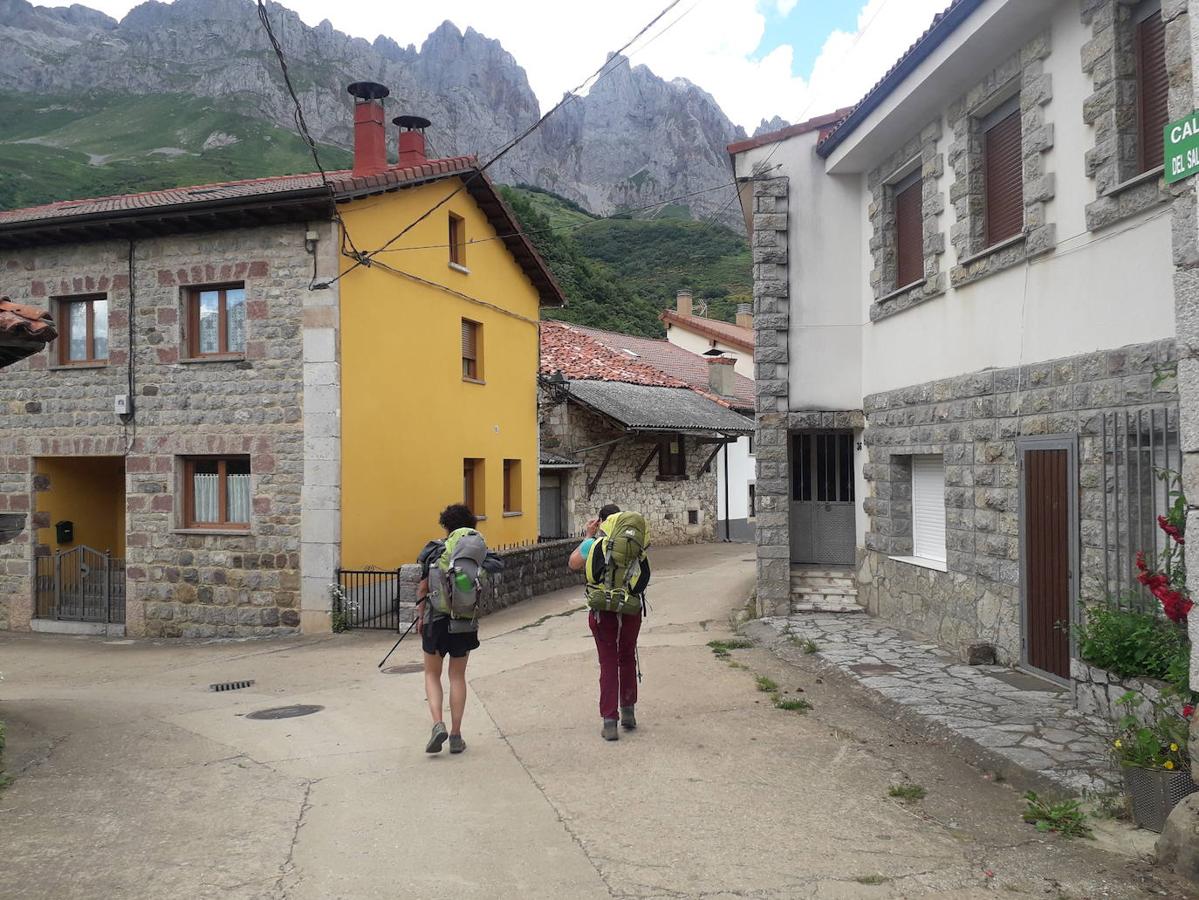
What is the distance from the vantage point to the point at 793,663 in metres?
8.59

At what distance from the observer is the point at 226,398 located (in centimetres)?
1287

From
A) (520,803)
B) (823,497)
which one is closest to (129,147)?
(823,497)

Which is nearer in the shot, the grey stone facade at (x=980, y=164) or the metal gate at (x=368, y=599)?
the grey stone facade at (x=980, y=164)

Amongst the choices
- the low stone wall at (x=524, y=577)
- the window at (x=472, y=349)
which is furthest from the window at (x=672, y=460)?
the window at (x=472, y=349)

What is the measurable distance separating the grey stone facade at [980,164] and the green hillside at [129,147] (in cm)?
6035

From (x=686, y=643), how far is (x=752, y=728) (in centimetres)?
349

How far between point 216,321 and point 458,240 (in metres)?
4.47

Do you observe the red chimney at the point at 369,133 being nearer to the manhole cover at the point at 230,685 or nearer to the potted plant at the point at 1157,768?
Answer: the manhole cover at the point at 230,685

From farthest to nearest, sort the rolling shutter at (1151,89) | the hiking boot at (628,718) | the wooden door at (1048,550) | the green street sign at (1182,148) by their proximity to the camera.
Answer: the wooden door at (1048,550) → the hiking boot at (628,718) → the rolling shutter at (1151,89) → the green street sign at (1182,148)

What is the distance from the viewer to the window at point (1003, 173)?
7.76 m

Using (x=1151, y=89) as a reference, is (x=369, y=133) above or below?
above

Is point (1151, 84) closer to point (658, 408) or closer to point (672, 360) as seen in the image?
point (658, 408)

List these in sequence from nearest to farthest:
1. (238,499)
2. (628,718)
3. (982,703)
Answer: (628,718) < (982,703) < (238,499)

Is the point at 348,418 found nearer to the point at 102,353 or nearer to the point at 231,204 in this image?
the point at 231,204
